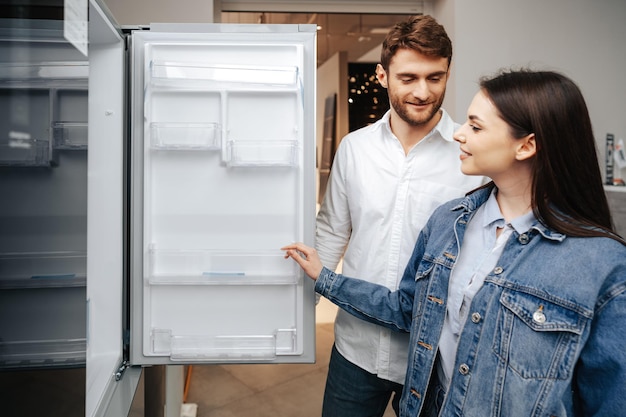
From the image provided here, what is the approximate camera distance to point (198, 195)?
1.32 metres

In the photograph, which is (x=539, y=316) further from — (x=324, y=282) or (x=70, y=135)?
(x=70, y=135)

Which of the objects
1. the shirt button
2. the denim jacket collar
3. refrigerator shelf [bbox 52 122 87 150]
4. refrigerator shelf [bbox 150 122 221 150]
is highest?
refrigerator shelf [bbox 150 122 221 150]

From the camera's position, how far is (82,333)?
77 cm

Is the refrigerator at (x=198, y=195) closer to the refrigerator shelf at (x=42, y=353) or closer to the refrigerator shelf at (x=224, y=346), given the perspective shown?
the refrigerator shelf at (x=224, y=346)

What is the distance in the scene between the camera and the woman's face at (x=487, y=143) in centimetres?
104

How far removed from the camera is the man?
4.47 ft

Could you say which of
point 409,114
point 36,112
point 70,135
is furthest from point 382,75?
point 36,112

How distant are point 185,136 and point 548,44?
2.20m

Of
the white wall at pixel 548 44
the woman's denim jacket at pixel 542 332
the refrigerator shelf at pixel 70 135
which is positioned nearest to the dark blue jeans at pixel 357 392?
the woman's denim jacket at pixel 542 332

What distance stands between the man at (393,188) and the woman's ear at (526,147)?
382 mm

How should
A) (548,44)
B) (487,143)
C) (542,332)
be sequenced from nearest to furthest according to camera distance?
(542,332) → (487,143) → (548,44)

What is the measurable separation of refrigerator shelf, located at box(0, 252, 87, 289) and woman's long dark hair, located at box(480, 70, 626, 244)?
2.77 feet

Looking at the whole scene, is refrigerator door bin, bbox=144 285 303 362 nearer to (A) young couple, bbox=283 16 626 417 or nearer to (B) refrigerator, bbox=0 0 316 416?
(B) refrigerator, bbox=0 0 316 416

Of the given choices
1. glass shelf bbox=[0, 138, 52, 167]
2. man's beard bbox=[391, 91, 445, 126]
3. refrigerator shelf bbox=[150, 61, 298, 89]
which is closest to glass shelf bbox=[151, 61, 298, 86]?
refrigerator shelf bbox=[150, 61, 298, 89]
